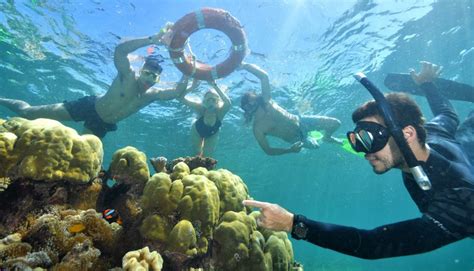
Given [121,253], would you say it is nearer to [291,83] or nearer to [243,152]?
[291,83]

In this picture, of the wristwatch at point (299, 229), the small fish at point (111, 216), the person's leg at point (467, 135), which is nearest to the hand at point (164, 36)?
the small fish at point (111, 216)

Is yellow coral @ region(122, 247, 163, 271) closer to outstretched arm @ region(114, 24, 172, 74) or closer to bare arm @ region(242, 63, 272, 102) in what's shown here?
outstretched arm @ region(114, 24, 172, 74)

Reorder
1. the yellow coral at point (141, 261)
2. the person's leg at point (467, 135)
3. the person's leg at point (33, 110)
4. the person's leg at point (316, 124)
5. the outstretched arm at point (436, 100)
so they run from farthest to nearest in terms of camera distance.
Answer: the person's leg at point (316, 124) → the person's leg at point (33, 110) → the person's leg at point (467, 135) → the outstretched arm at point (436, 100) → the yellow coral at point (141, 261)

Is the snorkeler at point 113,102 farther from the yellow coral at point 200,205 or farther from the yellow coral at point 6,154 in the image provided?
the yellow coral at point 200,205

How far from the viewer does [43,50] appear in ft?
48.5

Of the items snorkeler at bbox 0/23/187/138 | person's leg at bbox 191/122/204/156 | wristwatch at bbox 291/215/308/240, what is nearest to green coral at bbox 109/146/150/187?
wristwatch at bbox 291/215/308/240

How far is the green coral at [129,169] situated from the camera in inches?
185

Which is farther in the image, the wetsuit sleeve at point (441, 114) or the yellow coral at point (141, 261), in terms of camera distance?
the wetsuit sleeve at point (441, 114)

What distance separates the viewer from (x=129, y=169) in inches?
186

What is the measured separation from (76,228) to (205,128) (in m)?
9.45

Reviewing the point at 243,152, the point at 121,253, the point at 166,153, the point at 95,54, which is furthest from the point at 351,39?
the point at 166,153

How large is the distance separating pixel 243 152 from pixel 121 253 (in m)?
26.6

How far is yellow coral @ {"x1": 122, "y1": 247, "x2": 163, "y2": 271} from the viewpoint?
2.64 m

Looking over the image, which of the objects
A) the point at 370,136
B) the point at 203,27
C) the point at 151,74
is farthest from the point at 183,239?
the point at 151,74
